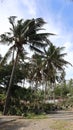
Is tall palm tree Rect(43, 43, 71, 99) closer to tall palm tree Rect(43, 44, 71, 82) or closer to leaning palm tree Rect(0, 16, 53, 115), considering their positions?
tall palm tree Rect(43, 44, 71, 82)

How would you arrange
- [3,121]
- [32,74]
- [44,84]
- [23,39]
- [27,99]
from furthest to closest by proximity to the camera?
1. [44,84]
2. [32,74]
3. [27,99]
4. [23,39]
5. [3,121]

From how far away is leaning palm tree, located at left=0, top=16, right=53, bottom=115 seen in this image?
3650 cm

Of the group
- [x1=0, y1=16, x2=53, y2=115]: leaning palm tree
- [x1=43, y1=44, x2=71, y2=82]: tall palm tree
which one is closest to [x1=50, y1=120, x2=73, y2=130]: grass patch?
[x1=0, y1=16, x2=53, y2=115]: leaning palm tree

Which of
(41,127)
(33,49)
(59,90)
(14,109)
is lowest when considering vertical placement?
(41,127)

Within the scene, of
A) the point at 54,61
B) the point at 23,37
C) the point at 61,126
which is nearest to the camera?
the point at 61,126

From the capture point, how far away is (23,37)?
36.2 m

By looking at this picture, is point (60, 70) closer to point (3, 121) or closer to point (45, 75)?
point (45, 75)

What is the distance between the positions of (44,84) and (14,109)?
895 inches

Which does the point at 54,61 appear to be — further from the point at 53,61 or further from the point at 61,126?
the point at 61,126

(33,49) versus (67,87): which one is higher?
(67,87)

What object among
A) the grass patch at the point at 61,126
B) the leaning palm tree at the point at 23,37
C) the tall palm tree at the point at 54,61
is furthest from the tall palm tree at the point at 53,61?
the grass patch at the point at 61,126

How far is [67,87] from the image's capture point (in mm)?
91188

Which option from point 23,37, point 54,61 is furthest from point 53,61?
point 23,37

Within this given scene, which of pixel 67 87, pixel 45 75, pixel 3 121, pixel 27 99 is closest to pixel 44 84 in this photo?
pixel 45 75
